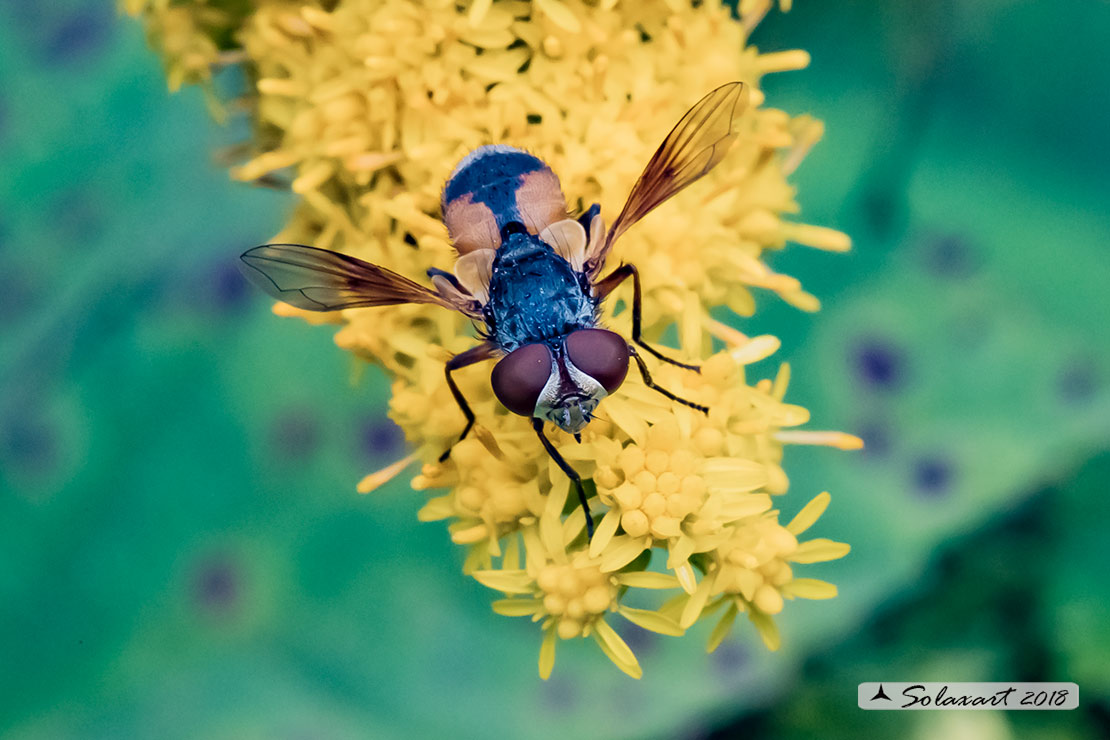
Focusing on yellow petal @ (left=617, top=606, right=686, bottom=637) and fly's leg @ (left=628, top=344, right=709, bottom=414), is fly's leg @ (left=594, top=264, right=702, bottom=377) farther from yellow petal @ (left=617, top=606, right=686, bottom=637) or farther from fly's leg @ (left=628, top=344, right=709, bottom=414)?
yellow petal @ (left=617, top=606, right=686, bottom=637)

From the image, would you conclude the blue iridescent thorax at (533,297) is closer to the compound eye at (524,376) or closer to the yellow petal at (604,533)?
the compound eye at (524,376)

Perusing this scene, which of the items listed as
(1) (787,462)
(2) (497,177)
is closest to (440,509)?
(2) (497,177)

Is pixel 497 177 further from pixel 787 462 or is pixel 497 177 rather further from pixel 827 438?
pixel 787 462

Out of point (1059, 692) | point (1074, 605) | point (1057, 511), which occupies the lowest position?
point (1059, 692)

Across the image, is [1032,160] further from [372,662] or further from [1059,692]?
[372,662]

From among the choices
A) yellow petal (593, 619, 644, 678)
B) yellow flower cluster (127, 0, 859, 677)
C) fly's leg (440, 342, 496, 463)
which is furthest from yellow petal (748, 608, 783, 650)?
fly's leg (440, 342, 496, 463)

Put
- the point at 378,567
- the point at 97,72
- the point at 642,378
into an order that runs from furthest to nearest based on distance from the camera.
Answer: the point at 97,72, the point at 378,567, the point at 642,378

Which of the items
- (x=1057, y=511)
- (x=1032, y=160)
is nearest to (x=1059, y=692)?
(x=1057, y=511)
